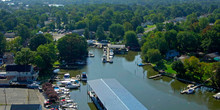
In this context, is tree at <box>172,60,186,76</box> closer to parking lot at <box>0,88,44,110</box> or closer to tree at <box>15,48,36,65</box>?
parking lot at <box>0,88,44,110</box>

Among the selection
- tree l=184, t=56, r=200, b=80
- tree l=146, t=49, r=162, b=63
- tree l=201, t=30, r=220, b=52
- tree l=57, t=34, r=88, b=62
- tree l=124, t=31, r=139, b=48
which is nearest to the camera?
tree l=184, t=56, r=200, b=80

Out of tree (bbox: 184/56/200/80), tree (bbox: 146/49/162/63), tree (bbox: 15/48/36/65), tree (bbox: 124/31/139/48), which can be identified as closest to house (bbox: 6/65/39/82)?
tree (bbox: 15/48/36/65)

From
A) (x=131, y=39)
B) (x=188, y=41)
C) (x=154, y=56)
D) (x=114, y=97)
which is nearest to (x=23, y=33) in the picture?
(x=131, y=39)

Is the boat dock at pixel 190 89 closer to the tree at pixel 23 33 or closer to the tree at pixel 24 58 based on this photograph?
the tree at pixel 24 58

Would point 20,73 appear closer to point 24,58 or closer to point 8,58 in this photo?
point 24,58

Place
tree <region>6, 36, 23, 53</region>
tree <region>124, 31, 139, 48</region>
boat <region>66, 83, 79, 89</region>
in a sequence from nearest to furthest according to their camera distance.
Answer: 1. boat <region>66, 83, 79, 89</region>
2. tree <region>6, 36, 23, 53</region>
3. tree <region>124, 31, 139, 48</region>

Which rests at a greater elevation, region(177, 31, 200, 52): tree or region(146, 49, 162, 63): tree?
region(177, 31, 200, 52): tree

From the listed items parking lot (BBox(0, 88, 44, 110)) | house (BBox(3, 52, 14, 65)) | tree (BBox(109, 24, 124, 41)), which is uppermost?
tree (BBox(109, 24, 124, 41))
